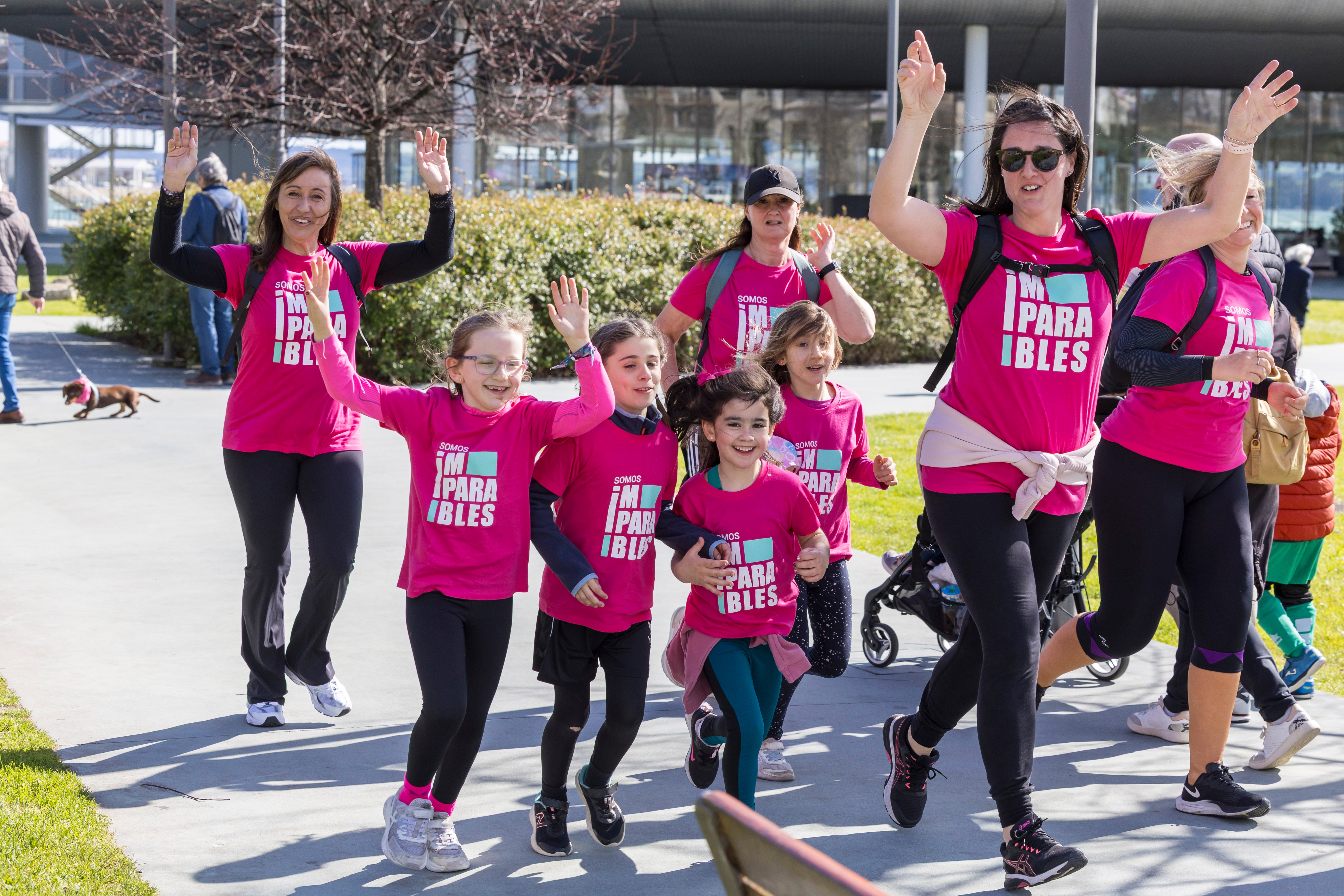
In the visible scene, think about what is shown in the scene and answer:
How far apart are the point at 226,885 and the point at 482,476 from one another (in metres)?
1.23

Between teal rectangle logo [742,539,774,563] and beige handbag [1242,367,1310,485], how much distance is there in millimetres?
1829

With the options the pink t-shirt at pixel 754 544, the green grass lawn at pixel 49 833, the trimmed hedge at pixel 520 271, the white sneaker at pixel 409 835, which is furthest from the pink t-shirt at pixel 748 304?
the trimmed hedge at pixel 520 271

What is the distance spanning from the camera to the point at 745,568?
12.5 feet

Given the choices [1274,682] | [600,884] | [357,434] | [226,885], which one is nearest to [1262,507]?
[1274,682]

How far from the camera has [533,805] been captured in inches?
153

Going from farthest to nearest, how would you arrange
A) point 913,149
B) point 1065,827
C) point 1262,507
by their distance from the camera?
point 1262,507 < point 1065,827 < point 913,149

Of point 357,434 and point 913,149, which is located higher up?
point 913,149

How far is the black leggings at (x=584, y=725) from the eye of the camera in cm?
380

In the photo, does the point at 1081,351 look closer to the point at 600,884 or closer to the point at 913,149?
the point at 913,149

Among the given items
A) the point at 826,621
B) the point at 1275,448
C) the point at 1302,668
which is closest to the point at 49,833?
the point at 826,621

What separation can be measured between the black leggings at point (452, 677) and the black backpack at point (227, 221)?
31.1ft

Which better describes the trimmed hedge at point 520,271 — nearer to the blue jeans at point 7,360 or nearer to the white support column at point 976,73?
the blue jeans at point 7,360

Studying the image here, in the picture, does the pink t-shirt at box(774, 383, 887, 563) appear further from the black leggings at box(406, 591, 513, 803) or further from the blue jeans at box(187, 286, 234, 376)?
the blue jeans at box(187, 286, 234, 376)

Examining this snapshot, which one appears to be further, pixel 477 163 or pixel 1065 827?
pixel 477 163
